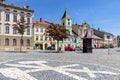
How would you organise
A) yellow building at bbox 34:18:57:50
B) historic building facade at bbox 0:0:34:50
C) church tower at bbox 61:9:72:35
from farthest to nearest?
church tower at bbox 61:9:72:35 < yellow building at bbox 34:18:57:50 < historic building facade at bbox 0:0:34:50

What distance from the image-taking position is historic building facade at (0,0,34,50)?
51.3m

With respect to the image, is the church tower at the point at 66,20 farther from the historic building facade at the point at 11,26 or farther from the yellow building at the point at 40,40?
the historic building facade at the point at 11,26

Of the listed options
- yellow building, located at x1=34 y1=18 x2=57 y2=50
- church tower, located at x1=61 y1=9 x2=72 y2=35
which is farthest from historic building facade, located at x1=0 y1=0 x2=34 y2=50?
church tower, located at x1=61 y1=9 x2=72 y2=35

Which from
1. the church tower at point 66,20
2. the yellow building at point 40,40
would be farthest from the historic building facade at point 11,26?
the church tower at point 66,20

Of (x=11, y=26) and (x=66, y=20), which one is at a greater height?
(x=66, y=20)

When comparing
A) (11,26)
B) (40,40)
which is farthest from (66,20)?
(11,26)

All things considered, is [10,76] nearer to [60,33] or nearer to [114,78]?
[114,78]

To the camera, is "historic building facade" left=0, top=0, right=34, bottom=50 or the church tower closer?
"historic building facade" left=0, top=0, right=34, bottom=50

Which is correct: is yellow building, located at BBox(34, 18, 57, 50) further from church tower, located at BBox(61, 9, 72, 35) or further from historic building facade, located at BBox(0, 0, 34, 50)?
church tower, located at BBox(61, 9, 72, 35)

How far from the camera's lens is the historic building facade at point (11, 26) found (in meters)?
51.3

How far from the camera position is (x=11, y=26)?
174 feet

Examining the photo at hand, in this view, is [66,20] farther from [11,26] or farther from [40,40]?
[11,26]

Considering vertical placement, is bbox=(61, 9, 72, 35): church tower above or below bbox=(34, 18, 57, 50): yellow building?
above

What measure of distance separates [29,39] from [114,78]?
47.1 metres
